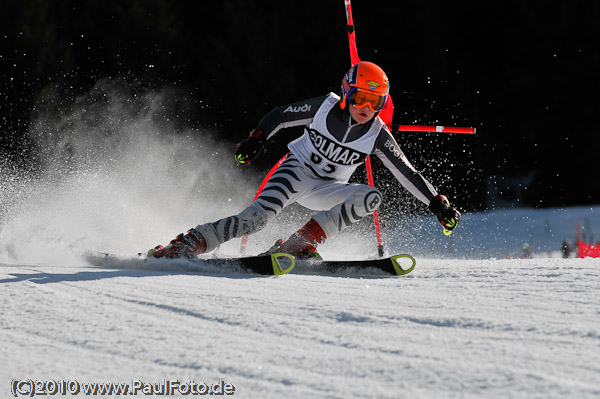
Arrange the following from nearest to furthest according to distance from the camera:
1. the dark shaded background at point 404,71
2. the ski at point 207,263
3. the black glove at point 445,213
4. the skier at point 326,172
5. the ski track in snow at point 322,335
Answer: the ski track in snow at point 322,335, the ski at point 207,263, the black glove at point 445,213, the skier at point 326,172, the dark shaded background at point 404,71

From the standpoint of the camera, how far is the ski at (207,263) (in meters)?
3.10

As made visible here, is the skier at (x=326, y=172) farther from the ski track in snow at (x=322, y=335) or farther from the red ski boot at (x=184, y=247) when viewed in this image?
the ski track in snow at (x=322, y=335)

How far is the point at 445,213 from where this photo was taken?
3525mm

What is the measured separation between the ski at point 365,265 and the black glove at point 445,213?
370 millimetres

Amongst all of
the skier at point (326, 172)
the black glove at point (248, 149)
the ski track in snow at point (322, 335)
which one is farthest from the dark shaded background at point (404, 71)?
the ski track in snow at point (322, 335)

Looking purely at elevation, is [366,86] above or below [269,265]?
above

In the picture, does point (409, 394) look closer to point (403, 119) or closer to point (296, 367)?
point (296, 367)

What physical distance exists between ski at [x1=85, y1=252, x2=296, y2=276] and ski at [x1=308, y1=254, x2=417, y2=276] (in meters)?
0.20

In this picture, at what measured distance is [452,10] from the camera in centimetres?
1823

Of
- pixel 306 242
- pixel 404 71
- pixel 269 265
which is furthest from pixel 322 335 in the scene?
pixel 404 71

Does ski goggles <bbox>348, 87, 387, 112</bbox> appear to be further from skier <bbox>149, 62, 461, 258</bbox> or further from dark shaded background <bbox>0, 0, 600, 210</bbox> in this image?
dark shaded background <bbox>0, 0, 600, 210</bbox>

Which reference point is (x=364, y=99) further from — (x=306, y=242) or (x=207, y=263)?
(x=207, y=263)

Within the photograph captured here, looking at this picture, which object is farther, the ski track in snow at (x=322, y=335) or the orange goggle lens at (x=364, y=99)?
the orange goggle lens at (x=364, y=99)

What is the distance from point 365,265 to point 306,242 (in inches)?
18.7
